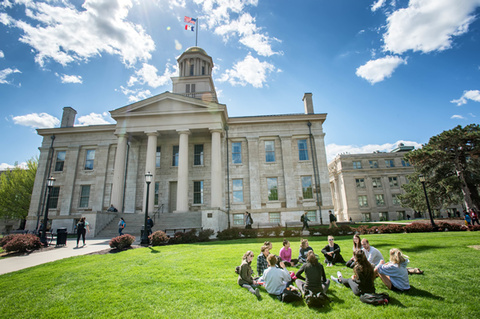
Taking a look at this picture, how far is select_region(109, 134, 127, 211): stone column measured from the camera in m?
25.4

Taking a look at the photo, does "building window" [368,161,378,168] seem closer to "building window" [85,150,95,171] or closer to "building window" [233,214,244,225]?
"building window" [233,214,244,225]

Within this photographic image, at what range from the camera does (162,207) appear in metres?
28.1

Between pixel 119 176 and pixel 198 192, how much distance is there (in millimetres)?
8757

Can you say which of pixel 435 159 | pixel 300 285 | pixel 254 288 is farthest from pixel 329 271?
pixel 435 159

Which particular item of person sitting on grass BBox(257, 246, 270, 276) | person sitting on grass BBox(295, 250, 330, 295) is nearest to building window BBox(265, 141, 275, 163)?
person sitting on grass BBox(257, 246, 270, 276)

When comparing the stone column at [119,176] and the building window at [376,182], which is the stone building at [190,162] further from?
the building window at [376,182]

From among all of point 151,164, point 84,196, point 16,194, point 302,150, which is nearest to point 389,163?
point 302,150

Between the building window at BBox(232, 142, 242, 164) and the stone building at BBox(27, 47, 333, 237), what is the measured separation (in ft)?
0.41

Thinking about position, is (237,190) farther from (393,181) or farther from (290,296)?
(393,181)

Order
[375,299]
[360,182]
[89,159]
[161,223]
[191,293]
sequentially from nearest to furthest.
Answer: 1. [375,299]
2. [191,293]
3. [161,223]
4. [89,159]
5. [360,182]

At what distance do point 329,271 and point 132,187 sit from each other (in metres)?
26.1

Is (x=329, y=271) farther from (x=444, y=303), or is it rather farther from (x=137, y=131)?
(x=137, y=131)

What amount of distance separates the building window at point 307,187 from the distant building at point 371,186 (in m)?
34.9

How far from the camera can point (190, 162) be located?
97.0 ft
